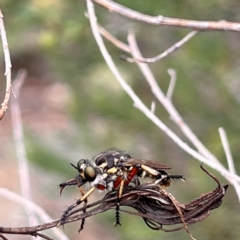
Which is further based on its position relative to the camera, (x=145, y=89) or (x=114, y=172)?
(x=145, y=89)

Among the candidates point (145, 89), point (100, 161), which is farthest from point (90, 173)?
point (145, 89)

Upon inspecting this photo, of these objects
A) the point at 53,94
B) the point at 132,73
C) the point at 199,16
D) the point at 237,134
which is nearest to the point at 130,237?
the point at 237,134

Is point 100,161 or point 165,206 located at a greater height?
point 100,161

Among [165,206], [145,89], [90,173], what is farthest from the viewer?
[145,89]

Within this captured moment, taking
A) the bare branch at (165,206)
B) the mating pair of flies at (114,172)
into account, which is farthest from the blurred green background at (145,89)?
the bare branch at (165,206)

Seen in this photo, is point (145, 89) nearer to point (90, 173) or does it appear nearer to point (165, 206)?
point (90, 173)

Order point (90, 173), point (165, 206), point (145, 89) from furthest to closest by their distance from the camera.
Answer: point (145, 89), point (90, 173), point (165, 206)

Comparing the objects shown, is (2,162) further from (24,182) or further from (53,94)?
(24,182)

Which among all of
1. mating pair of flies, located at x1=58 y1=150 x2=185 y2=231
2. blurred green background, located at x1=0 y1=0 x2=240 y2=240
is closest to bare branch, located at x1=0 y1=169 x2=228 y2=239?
mating pair of flies, located at x1=58 y1=150 x2=185 y2=231
